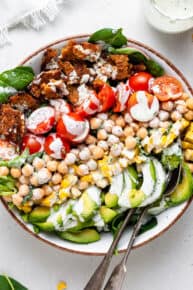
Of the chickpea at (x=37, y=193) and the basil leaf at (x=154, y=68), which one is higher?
the basil leaf at (x=154, y=68)

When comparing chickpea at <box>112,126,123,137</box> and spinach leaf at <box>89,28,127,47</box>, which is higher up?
spinach leaf at <box>89,28,127,47</box>

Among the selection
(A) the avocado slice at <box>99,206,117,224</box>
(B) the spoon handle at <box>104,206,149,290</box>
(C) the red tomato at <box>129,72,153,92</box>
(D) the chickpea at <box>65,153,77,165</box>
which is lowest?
(B) the spoon handle at <box>104,206,149,290</box>

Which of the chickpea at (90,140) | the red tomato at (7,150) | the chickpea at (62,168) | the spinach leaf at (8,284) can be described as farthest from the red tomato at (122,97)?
the spinach leaf at (8,284)

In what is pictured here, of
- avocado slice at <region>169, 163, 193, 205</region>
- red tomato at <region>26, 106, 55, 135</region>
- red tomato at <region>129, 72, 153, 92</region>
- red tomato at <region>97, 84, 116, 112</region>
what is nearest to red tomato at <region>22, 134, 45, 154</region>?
red tomato at <region>26, 106, 55, 135</region>

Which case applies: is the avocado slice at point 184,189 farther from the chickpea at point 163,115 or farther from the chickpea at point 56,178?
the chickpea at point 56,178

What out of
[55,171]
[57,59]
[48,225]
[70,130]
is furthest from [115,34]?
[48,225]

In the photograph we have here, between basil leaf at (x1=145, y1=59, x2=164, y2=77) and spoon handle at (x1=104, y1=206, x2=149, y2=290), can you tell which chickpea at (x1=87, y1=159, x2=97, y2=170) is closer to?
Result: spoon handle at (x1=104, y1=206, x2=149, y2=290)
